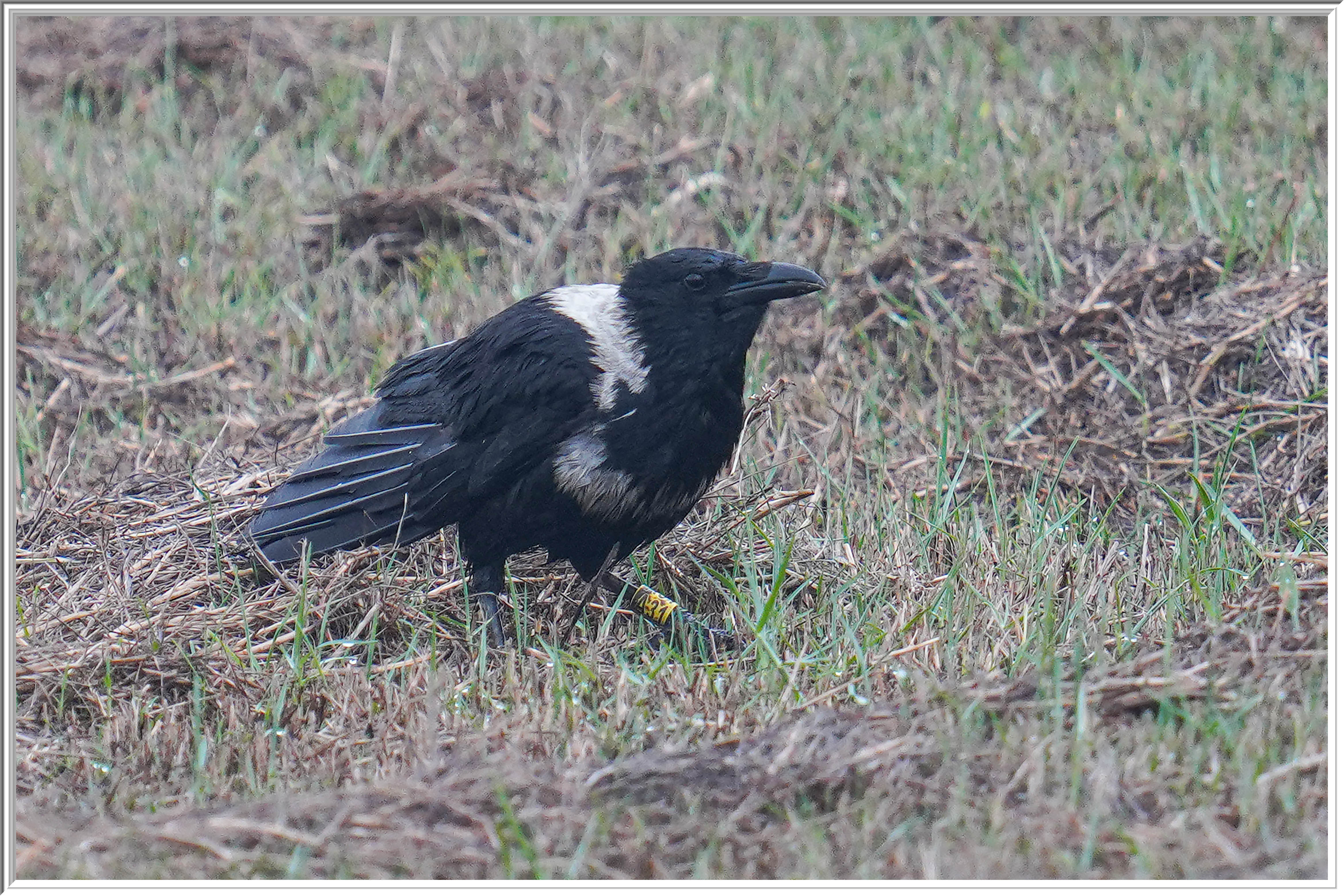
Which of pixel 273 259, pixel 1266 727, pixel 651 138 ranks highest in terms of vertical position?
pixel 651 138

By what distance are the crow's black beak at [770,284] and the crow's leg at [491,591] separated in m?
0.97

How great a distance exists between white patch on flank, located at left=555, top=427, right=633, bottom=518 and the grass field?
36cm

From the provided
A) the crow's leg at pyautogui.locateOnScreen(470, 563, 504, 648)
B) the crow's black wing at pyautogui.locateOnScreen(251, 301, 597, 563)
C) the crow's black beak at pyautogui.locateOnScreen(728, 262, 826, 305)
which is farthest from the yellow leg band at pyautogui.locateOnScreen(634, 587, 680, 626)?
the crow's black beak at pyautogui.locateOnScreen(728, 262, 826, 305)

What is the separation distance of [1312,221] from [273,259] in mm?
4150

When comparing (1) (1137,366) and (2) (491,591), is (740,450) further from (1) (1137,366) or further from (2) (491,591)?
(1) (1137,366)

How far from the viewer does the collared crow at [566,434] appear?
353 cm

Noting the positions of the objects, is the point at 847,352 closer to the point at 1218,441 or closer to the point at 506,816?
the point at 1218,441

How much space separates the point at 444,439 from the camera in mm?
3758

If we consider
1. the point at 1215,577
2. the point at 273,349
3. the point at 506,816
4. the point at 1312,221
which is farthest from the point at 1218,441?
the point at 273,349

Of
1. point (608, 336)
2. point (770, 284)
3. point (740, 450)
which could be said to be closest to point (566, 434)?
point (608, 336)

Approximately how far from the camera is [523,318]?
3.72m

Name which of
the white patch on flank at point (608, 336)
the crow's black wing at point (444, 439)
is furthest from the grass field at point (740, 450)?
the white patch on flank at point (608, 336)

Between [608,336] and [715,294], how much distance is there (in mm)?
299

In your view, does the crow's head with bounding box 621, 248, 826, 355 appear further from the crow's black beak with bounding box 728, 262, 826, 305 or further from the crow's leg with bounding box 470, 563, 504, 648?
the crow's leg with bounding box 470, 563, 504, 648
